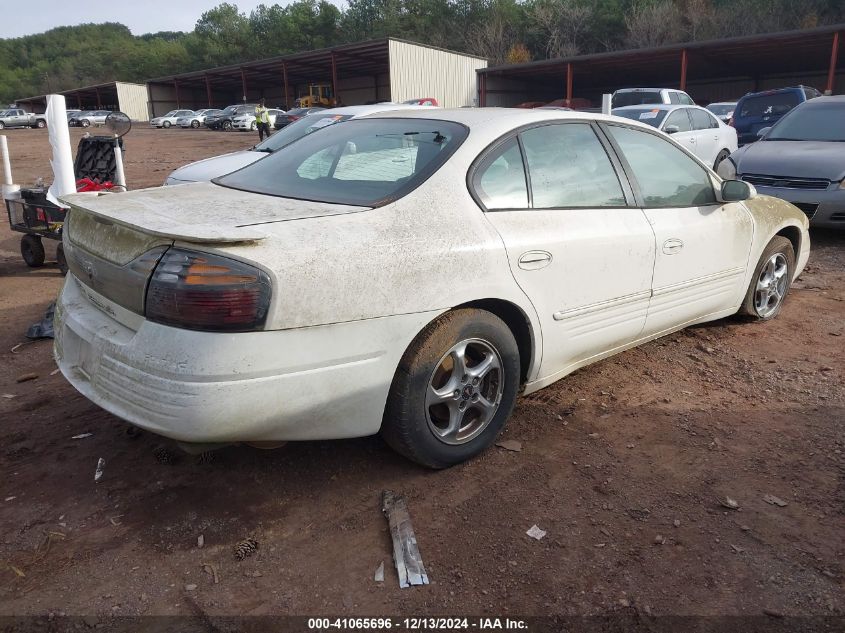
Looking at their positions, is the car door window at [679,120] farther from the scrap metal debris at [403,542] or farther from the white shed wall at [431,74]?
the white shed wall at [431,74]

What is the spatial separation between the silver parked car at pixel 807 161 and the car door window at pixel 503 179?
532 cm

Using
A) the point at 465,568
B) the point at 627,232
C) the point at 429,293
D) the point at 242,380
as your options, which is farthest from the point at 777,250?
the point at 242,380

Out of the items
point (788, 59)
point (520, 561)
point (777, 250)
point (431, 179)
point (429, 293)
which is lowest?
point (520, 561)

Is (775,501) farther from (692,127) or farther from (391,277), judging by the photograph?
(692,127)

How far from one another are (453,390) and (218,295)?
1102 millimetres

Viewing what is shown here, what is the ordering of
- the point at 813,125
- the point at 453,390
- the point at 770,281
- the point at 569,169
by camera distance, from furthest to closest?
the point at 813,125, the point at 770,281, the point at 569,169, the point at 453,390

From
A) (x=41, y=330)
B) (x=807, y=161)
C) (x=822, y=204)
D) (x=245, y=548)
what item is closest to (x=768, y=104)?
(x=807, y=161)

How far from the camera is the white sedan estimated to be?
89.8 inches

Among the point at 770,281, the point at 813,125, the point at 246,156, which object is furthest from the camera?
the point at 813,125

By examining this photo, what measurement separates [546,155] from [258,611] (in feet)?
7.79

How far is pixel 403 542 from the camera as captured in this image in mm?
2500

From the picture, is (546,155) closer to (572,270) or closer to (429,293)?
(572,270)

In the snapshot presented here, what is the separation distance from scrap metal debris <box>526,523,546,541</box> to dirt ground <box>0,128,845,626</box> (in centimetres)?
3

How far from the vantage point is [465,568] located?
93.4 inches
